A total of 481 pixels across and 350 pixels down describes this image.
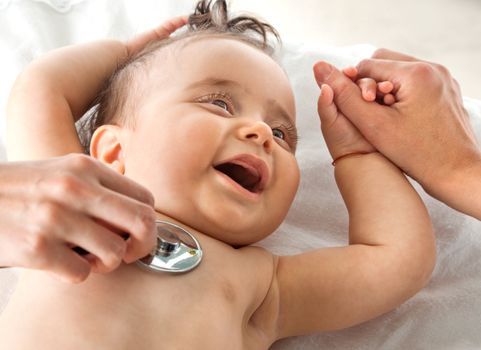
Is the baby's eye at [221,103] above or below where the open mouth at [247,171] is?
above

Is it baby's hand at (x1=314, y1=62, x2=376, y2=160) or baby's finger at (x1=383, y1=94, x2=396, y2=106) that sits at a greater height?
baby's finger at (x1=383, y1=94, x2=396, y2=106)

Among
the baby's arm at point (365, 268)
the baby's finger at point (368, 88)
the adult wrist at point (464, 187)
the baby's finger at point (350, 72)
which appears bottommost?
the baby's arm at point (365, 268)

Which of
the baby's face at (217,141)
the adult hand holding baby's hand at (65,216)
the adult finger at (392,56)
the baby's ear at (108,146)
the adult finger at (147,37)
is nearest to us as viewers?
the adult hand holding baby's hand at (65,216)

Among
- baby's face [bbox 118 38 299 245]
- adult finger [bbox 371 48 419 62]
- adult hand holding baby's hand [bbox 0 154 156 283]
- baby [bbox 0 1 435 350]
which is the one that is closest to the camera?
adult hand holding baby's hand [bbox 0 154 156 283]

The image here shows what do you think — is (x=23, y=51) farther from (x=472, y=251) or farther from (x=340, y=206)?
(x=472, y=251)

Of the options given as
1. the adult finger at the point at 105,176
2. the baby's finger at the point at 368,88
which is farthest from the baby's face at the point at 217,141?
the adult finger at the point at 105,176

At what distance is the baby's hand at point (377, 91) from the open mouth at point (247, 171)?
0.23 metres

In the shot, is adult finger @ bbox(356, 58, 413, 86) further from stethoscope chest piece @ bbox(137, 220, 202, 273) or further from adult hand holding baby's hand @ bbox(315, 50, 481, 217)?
stethoscope chest piece @ bbox(137, 220, 202, 273)

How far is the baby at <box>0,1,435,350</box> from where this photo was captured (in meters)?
0.79

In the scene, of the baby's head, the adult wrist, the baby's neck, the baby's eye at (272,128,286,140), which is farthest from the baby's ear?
the adult wrist

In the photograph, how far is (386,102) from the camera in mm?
1053

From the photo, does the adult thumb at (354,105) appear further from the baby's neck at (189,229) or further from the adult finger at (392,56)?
the baby's neck at (189,229)

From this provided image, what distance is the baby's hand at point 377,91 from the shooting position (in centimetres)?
104

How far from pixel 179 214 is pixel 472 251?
508mm
